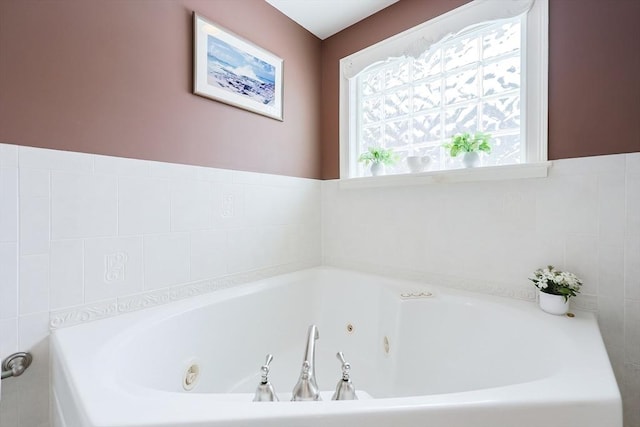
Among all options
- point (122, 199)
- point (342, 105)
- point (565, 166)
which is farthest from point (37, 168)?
point (565, 166)

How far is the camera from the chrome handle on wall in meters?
0.85

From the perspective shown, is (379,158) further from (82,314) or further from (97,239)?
(82,314)

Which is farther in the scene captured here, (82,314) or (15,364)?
(82,314)

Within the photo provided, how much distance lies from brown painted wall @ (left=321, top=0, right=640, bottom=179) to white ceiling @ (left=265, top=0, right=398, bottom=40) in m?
0.97

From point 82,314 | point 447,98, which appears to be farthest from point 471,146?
point 82,314

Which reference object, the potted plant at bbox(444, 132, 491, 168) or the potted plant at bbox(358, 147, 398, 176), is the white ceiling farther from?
the potted plant at bbox(444, 132, 491, 168)

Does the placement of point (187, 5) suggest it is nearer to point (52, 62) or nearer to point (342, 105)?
point (52, 62)

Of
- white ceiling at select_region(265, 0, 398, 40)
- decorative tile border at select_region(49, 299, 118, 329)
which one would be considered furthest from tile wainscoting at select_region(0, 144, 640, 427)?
white ceiling at select_region(265, 0, 398, 40)

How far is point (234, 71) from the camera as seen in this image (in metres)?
1.51

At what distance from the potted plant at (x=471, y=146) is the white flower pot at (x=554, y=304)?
0.69 metres

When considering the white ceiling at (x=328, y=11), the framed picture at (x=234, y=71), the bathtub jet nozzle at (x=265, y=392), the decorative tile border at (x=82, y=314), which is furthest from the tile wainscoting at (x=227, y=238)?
the white ceiling at (x=328, y=11)

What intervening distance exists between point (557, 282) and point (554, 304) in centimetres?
9

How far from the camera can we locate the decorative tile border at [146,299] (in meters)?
0.98

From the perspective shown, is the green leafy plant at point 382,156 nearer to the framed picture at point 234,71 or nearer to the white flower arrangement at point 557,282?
the framed picture at point 234,71
